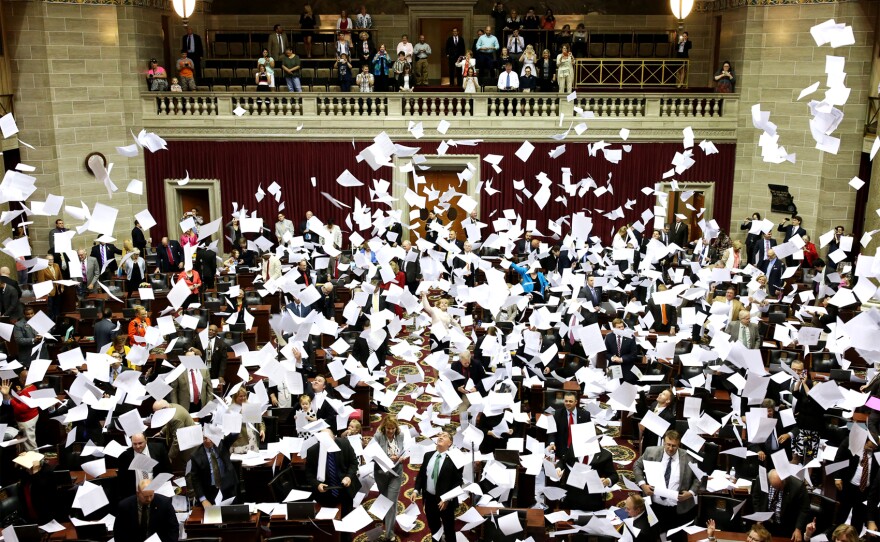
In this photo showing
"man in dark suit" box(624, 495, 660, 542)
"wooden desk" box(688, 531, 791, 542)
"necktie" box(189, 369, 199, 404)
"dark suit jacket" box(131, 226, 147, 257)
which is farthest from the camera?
"dark suit jacket" box(131, 226, 147, 257)

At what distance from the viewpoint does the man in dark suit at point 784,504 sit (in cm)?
757

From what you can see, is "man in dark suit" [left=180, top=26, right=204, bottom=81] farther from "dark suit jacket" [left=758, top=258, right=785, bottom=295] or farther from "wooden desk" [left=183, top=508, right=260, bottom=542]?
"wooden desk" [left=183, top=508, right=260, bottom=542]

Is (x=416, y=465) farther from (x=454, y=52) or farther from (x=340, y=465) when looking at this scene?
(x=454, y=52)

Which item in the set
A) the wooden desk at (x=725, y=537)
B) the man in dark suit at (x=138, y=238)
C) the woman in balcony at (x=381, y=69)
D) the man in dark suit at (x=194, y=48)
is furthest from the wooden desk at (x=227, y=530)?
the man in dark suit at (x=194, y=48)

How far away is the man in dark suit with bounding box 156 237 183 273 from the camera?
16891 mm

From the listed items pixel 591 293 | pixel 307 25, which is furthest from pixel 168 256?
pixel 591 293

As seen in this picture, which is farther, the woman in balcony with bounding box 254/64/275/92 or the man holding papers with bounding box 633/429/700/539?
the woman in balcony with bounding box 254/64/275/92

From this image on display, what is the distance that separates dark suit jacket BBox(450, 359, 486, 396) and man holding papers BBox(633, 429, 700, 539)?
2618mm

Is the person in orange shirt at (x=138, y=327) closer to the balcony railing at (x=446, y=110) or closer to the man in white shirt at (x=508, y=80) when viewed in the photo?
the balcony railing at (x=446, y=110)

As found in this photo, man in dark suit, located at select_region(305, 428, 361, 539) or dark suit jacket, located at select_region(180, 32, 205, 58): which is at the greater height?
dark suit jacket, located at select_region(180, 32, 205, 58)

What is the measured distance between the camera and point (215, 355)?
36.4 feet

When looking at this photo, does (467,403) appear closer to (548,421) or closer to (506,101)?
(548,421)

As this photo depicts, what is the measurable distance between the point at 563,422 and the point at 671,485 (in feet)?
4.73

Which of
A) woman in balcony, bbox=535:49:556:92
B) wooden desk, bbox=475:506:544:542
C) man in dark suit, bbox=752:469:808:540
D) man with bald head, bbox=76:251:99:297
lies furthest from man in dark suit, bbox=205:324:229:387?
woman in balcony, bbox=535:49:556:92
